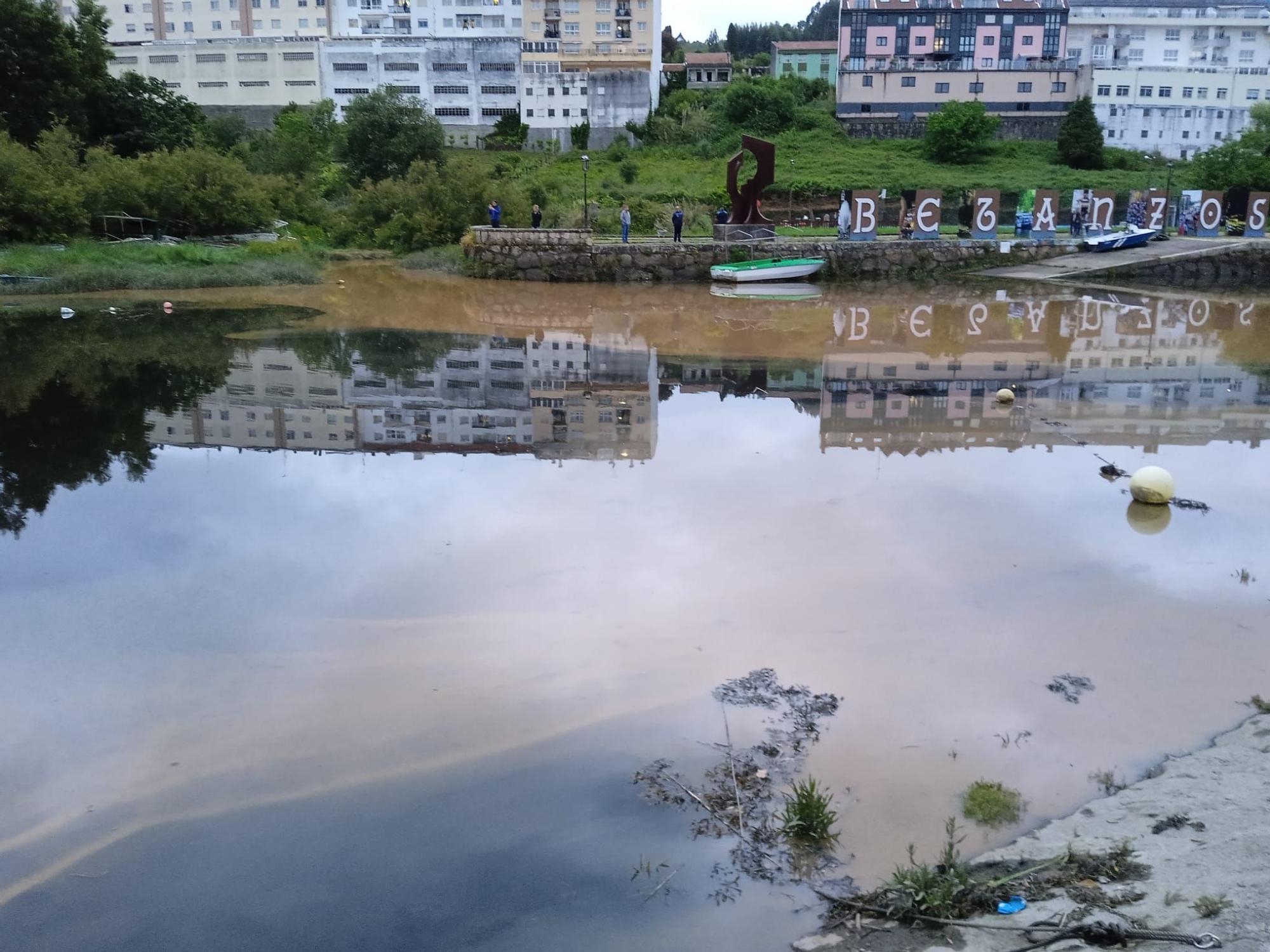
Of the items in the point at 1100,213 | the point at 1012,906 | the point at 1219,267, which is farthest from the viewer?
the point at 1100,213

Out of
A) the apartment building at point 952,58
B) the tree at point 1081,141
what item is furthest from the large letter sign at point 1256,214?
the apartment building at point 952,58

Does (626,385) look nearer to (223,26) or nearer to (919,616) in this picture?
(919,616)

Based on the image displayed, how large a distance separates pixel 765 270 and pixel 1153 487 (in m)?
20.8

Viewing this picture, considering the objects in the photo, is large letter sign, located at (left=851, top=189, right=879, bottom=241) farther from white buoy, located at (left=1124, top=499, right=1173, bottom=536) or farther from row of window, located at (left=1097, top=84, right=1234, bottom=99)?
row of window, located at (left=1097, top=84, right=1234, bottom=99)

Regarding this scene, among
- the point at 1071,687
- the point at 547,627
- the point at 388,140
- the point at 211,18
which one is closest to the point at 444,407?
the point at 547,627

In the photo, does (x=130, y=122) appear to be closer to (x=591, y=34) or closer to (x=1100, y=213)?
(x=1100, y=213)

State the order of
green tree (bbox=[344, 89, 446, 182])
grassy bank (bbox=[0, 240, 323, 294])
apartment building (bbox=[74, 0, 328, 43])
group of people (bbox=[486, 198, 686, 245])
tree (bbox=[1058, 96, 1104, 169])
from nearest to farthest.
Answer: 1. grassy bank (bbox=[0, 240, 323, 294])
2. group of people (bbox=[486, 198, 686, 245])
3. green tree (bbox=[344, 89, 446, 182])
4. tree (bbox=[1058, 96, 1104, 169])
5. apartment building (bbox=[74, 0, 328, 43])

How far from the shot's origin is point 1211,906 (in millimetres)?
4660

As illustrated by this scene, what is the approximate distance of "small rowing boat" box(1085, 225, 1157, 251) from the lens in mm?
33344

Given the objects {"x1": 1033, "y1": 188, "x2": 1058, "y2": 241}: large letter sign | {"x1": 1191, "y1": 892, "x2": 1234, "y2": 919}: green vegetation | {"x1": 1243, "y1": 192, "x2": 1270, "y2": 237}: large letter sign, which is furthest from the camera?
{"x1": 1243, "y1": 192, "x2": 1270, "y2": 237}: large letter sign

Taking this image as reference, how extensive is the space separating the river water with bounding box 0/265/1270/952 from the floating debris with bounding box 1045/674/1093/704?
3.0 inches

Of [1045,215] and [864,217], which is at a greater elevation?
[1045,215]

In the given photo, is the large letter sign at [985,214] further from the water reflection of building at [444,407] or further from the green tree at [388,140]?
the green tree at [388,140]

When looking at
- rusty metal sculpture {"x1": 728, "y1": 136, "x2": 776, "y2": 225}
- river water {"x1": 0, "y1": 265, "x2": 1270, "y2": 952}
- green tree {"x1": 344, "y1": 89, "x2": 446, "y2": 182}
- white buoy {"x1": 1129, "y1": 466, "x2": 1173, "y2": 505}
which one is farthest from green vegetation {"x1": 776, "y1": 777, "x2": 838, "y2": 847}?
green tree {"x1": 344, "y1": 89, "x2": 446, "y2": 182}
